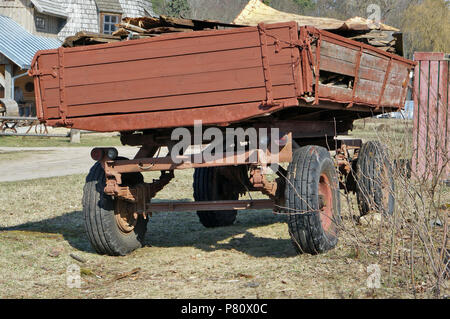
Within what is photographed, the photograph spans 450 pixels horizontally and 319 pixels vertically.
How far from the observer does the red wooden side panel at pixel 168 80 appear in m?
5.65

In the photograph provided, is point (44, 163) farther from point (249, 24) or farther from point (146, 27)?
point (249, 24)

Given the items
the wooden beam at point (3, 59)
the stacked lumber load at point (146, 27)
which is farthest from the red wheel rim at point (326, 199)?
the wooden beam at point (3, 59)

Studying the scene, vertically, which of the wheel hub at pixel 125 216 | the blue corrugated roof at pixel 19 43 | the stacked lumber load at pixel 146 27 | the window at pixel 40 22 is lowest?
the wheel hub at pixel 125 216

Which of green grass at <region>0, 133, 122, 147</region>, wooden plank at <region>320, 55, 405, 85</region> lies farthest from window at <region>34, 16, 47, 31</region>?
wooden plank at <region>320, 55, 405, 85</region>

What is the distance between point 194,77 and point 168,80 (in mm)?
256

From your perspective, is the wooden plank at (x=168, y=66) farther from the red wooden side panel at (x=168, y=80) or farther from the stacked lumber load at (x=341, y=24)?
the stacked lumber load at (x=341, y=24)

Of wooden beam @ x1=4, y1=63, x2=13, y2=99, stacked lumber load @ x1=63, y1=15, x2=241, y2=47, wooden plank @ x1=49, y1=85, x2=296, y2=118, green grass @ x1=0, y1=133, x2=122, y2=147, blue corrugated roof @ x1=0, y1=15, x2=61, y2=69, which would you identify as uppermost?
blue corrugated roof @ x1=0, y1=15, x2=61, y2=69

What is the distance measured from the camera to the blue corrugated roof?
29438mm

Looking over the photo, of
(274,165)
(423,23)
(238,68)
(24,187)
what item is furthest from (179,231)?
(423,23)

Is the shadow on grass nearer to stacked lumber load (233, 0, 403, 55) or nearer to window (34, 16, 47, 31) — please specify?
stacked lumber load (233, 0, 403, 55)

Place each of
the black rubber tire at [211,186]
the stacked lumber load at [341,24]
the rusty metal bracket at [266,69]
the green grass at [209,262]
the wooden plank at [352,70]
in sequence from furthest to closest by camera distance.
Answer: the black rubber tire at [211,186] → the stacked lumber load at [341,24] → the wooden plank at [352,70] → the rusty metal bracket at [266,69] → the green grass at [209,262]

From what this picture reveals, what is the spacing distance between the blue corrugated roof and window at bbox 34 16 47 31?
0.89 m

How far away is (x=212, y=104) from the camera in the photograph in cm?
586
